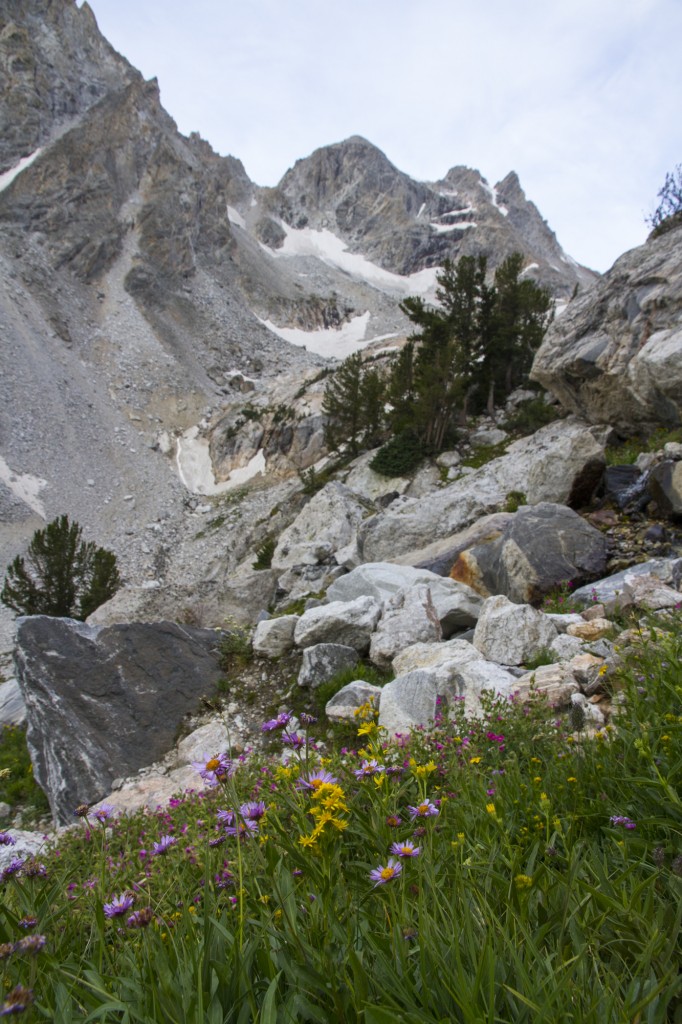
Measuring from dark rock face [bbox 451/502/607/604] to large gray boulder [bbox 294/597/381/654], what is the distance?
87.7 inches

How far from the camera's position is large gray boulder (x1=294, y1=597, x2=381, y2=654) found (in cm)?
786

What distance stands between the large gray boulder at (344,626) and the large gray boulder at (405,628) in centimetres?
21

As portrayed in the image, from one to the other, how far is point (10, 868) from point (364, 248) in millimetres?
135704

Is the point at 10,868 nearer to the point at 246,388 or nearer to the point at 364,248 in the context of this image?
the point at 246,388

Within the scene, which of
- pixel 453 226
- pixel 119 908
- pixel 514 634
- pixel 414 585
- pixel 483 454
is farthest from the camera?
pixel 453 226

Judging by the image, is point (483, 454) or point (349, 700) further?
point (483, 454)

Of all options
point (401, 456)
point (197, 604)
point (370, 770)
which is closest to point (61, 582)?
point (197, 604)

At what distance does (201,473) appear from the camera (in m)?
45.6

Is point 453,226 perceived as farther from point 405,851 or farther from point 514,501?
point 405,851

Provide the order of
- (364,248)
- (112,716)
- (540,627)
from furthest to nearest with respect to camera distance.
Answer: (364,248) < (112,716) < (540,627)

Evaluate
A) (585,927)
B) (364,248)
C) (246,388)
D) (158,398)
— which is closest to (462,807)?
(585,927)

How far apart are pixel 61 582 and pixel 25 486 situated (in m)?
18.5

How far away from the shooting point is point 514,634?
20.2 ft

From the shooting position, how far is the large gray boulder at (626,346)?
12.0 meters
